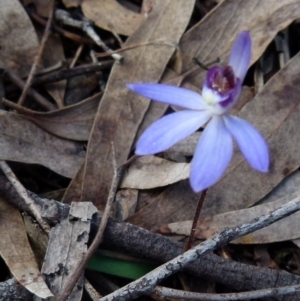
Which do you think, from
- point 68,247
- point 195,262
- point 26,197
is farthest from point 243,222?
point 26,197

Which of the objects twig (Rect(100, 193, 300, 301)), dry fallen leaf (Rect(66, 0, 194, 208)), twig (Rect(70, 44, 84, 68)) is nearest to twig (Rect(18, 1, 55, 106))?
twig (Rect(70, 44, 84, 68))

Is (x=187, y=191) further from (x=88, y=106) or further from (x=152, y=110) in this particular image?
(x=88, y=106)

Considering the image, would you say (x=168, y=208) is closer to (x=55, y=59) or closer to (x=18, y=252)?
(x=18, y=252)

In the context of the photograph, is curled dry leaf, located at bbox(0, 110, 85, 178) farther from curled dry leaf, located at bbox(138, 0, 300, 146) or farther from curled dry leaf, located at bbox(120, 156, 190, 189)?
curled dry leaf, located at bbox(138, 0, 300, 146)

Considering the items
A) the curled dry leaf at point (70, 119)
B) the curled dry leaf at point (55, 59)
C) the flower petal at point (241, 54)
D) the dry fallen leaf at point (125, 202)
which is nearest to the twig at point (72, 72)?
the curled dry leaf at point (55, 59)

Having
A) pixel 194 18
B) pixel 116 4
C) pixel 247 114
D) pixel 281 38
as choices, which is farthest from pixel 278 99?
pixel 116 4
